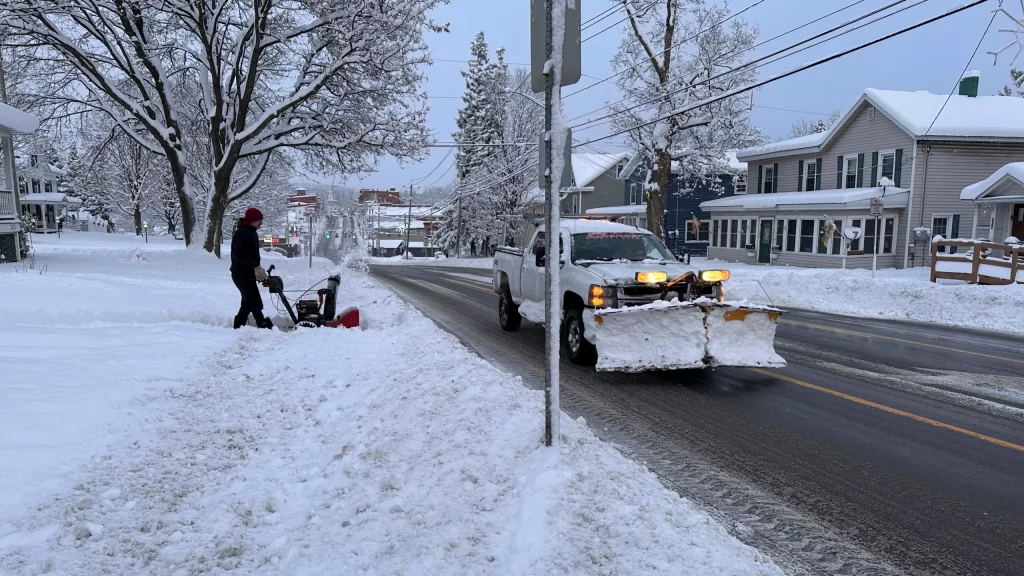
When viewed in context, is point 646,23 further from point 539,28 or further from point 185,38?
point 539,28

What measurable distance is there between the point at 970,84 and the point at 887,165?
5684mm

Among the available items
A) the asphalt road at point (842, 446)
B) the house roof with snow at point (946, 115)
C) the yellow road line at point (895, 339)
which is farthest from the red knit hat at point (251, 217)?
the house roof with snow at point (946, 115)

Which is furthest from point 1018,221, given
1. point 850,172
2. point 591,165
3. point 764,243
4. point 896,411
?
point 591,165

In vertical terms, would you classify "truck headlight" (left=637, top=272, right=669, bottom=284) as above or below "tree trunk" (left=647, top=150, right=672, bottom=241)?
below

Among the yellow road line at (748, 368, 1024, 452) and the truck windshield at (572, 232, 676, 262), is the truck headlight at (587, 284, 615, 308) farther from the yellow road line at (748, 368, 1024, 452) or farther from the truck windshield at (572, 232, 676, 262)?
the yellow road line at (748, 368, 1024, 452)

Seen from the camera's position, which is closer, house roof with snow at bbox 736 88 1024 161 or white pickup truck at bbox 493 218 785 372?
white pickup truck at bbox 493 218 785 372

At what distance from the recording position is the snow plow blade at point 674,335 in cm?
705

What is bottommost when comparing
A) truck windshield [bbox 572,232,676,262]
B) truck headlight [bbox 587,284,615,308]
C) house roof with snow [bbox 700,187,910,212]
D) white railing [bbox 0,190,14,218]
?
truck headlight [bbox 587,284,615,308]

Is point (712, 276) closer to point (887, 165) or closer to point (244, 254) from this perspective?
point (244, 254)

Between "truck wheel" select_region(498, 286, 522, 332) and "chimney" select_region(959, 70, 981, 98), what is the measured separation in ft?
94.7

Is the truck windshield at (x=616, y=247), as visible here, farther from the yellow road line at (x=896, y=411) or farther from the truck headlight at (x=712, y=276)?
the yellow road line at (x=896, y=411)

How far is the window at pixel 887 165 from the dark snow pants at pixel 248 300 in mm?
27772

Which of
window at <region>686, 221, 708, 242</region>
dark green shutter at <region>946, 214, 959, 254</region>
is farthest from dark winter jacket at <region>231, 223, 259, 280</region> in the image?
window at <region>686, 221, 708, 242</region>

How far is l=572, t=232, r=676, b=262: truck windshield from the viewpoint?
900cm
